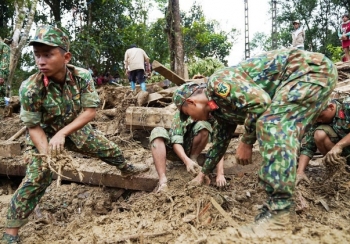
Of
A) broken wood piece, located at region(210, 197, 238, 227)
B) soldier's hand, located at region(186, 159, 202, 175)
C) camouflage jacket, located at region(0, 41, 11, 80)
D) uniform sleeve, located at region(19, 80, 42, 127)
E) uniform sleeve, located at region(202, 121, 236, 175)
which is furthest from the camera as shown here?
camouflage jacket, located at region(0, 41, 11, 80)

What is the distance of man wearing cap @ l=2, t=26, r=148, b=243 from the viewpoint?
9.10 feet

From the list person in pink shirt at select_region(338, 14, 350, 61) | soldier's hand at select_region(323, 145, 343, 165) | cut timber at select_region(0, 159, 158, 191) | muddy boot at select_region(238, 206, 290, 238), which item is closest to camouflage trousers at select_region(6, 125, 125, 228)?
cut timber at select_region(0, 159, 158, 191)

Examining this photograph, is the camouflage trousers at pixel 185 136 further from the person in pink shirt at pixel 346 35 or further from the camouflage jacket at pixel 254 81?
the person in pink shirt at pixel 346 35

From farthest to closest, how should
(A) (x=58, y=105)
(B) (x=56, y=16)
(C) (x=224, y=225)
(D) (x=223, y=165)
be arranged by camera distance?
(B) (x=56, y=16) → (D) (x=223, y=165) → (A) (x=58, y=105) → (C) (x=224, y=225)

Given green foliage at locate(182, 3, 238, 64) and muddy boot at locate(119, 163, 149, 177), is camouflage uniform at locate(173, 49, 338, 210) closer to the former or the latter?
muddy boot at locate(119, 163, 149, 177)

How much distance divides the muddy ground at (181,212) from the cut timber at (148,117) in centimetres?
43

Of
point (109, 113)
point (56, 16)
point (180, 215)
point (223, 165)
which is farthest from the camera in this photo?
point (56, 16)

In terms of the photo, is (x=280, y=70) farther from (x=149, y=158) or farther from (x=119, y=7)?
(x=119, y=7)

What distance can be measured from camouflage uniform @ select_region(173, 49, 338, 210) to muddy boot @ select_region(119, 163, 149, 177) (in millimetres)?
1464

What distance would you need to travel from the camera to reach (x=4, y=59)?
294 inches

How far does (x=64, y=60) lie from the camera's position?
2.90 meters

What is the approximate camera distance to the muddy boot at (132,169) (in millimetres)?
3763

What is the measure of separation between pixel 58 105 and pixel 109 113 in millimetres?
2867

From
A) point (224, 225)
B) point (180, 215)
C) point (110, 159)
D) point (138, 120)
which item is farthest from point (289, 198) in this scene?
point (138, 120)
